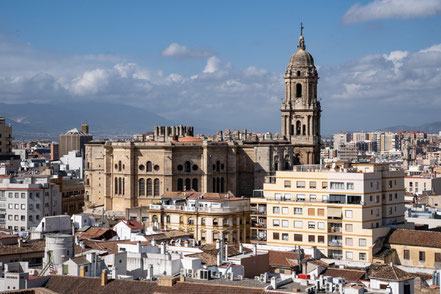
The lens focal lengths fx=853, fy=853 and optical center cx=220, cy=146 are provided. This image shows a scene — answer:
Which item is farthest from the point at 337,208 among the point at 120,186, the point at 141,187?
the point at 120,186

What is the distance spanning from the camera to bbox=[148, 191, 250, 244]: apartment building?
220ft

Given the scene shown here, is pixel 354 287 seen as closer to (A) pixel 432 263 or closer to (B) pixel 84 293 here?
(B) pixel 84 293

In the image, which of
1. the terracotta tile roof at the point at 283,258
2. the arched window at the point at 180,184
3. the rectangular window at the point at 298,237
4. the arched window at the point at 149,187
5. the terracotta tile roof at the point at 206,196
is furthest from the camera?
the arched window at the point at 180,184

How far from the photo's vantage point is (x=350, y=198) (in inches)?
2317

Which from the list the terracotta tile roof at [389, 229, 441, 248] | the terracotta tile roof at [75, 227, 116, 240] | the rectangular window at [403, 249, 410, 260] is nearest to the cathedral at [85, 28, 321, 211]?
the terracotta tile roof at [75, 227, 116, 240]

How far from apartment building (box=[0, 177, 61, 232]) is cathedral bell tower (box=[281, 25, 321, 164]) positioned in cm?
3174

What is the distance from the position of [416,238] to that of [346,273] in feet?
39.2

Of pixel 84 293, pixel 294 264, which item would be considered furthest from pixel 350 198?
pixel 84 293

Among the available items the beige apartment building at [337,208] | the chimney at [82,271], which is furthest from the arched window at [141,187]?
the chimney at [82,271]

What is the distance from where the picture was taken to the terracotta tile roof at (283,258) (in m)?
52.1

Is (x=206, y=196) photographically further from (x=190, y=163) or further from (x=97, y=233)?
(x=190, y=163)

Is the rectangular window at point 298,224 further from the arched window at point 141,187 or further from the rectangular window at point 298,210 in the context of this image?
the arched window at point 141,187

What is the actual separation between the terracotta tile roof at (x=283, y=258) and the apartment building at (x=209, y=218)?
40.9ft

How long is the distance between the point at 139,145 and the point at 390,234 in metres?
35.4
